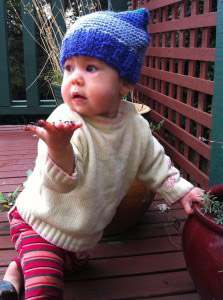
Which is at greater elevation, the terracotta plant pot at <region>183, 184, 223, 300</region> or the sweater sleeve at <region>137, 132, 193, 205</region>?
the sweater sleeve at <region>137, 132, 193, 205</region>

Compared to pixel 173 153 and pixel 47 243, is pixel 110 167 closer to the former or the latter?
pixel 47 243

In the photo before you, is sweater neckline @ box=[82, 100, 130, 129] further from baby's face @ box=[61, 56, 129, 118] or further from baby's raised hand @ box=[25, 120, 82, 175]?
baby's raised hand @ box=[25, 120, 82, 175]

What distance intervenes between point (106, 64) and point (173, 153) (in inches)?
65.3

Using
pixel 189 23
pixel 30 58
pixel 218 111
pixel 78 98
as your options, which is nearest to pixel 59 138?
pixel 78 98

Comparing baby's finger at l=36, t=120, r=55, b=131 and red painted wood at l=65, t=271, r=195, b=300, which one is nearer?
baby's finger at l=36, t=120, r=55, b=131

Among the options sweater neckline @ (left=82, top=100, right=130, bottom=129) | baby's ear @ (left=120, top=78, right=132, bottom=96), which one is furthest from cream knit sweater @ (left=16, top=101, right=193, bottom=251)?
baby's ear @ (left=120, top=78, right=132, bottom=96)

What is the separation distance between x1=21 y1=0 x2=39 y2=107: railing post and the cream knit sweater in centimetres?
282

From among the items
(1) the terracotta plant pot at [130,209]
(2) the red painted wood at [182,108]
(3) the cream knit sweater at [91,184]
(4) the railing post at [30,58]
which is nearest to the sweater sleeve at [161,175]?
(3) the cream knit sweater at [91,184]

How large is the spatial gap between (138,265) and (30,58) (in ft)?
9.98

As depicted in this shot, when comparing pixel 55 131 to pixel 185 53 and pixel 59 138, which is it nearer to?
pixel 59 138

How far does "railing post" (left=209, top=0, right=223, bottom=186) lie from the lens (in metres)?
1.88

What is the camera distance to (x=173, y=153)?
2879 mm

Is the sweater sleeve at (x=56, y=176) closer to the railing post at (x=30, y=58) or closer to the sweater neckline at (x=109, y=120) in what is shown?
the sweater neckline at (x=109, y=120)

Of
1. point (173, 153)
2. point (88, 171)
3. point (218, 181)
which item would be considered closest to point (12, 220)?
point (88, 171)
